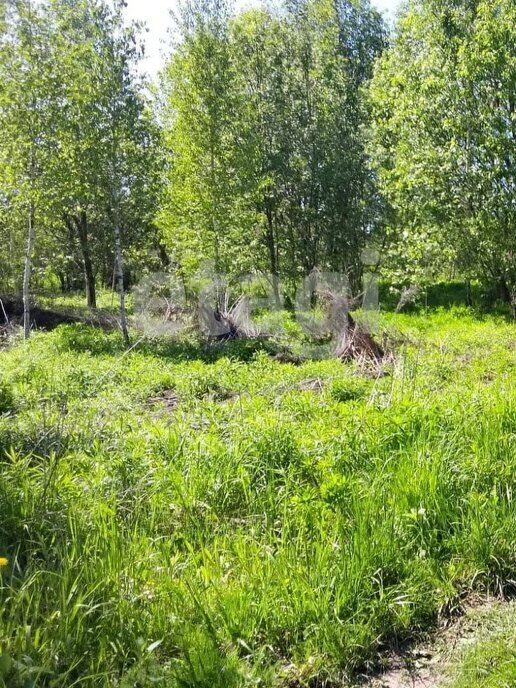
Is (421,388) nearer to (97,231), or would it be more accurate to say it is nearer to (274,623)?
(274,623)

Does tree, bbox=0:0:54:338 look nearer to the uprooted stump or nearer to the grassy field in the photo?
the uprooted stump

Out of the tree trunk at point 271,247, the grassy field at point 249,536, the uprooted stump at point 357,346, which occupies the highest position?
the tree trunk at point 271,247

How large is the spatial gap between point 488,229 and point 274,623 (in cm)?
1198

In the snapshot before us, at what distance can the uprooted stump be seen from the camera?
29.7 feet

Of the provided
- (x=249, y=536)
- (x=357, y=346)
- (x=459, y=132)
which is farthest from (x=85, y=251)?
(x=249, y=536)

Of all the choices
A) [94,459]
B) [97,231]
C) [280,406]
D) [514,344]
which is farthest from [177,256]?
[94,459]

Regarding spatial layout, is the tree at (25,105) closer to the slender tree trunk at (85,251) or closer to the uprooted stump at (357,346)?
the slender tree trunk at (85,251)

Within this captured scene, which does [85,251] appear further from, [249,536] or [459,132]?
[249,536]

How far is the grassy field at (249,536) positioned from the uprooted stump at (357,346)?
119 inches

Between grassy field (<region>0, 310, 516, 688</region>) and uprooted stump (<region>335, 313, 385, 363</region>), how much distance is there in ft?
9.90

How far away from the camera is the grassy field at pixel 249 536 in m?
2.45

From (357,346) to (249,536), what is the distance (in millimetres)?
6330

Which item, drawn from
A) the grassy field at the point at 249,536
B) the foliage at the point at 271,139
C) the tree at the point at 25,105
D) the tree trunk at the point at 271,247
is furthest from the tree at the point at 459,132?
the tree at the point at 25,105

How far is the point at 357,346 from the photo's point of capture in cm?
934
